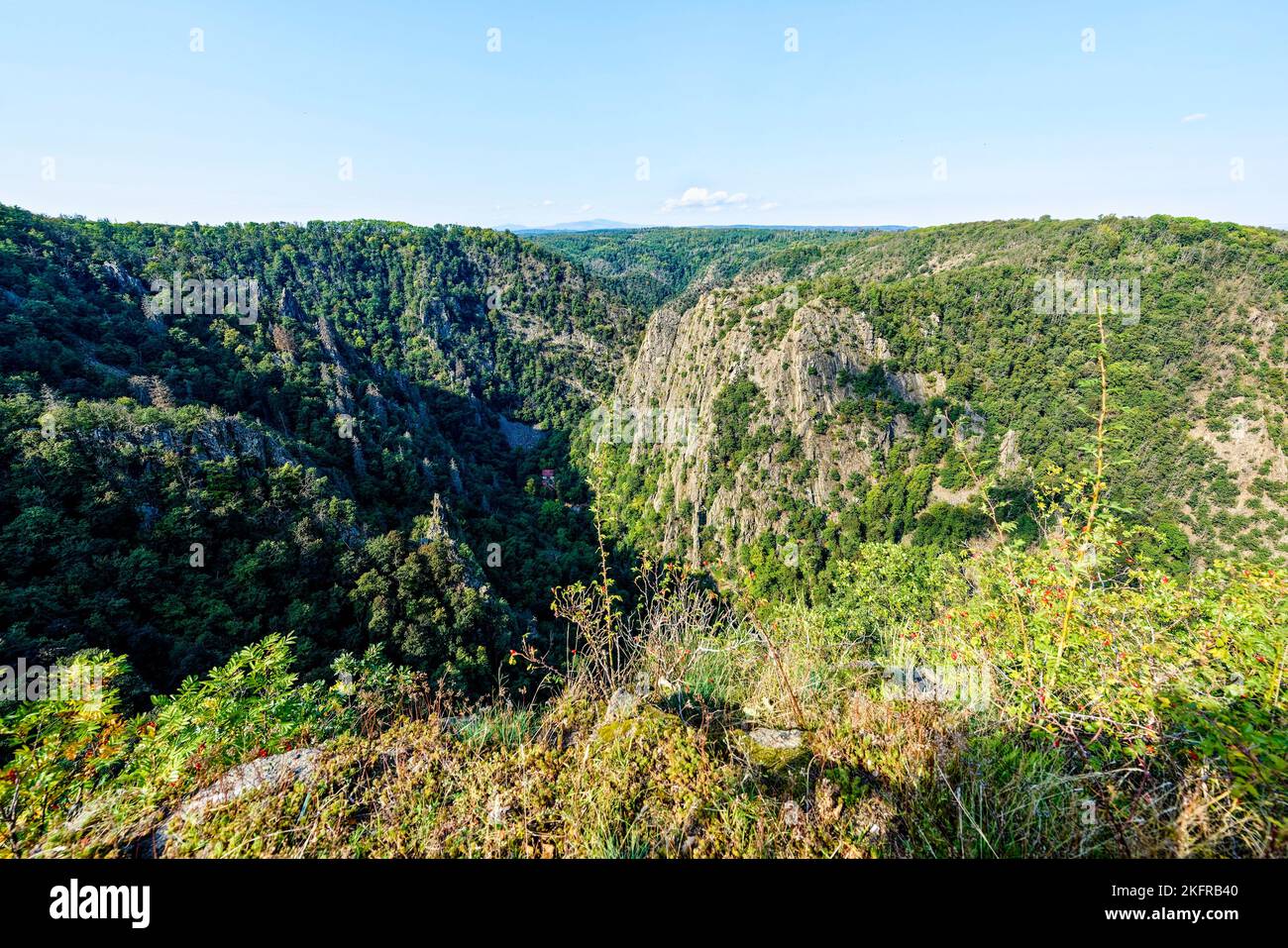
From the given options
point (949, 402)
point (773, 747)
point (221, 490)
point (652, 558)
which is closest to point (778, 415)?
point (949, 402)

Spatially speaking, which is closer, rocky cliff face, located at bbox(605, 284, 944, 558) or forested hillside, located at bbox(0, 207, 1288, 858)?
forested hillside, located at bbox(0, 207, 1288, 858)

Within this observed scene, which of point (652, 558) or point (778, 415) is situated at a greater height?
point (778, 415)

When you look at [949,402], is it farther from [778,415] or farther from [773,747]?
[773,747]

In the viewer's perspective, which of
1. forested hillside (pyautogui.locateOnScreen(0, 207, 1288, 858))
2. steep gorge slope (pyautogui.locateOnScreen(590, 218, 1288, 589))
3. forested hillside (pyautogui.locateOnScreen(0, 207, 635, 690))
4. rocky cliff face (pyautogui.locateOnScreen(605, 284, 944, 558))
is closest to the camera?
forested hillside (pyautogui.locateOnScreen(0, 207, 1288, 858))

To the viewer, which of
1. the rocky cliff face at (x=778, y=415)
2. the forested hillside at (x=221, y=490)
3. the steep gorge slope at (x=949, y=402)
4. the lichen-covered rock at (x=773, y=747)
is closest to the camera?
the lichen-covered rock at (x=773, y=747)

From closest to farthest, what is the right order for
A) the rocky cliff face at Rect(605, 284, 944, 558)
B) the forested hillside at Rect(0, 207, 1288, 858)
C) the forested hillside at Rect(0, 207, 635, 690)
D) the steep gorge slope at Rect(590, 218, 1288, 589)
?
the forested hillside at Rect(0, 207, 1288, 858), the forested hillside at Rect(0, 207, 635, 690), the steep gorge slope at Rect(590, 218, 1288, 589), the rocky cliff face at Rect(605, 284, 944, 558)

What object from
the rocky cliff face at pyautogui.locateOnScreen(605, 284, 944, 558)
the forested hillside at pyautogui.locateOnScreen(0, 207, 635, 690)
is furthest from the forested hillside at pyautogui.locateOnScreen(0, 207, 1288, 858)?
the rocky cliff face at pyautogui.locateOnScreen(605, 284, 944, 558)

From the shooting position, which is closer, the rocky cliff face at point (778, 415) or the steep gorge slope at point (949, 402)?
the steep gorge slope at point (949, 402)

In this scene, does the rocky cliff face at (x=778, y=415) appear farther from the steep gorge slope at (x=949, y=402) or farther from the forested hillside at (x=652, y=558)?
the forested hillside at (x=652, y=558)

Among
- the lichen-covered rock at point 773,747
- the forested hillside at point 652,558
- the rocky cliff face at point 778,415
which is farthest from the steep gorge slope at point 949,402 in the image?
the lichen-covered rock at point 773,747

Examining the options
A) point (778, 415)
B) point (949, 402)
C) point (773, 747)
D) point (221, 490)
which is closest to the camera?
point (773, 747)

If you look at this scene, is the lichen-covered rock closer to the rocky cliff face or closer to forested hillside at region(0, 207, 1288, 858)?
forested hillside at region(0, 207, 1288, 858)
